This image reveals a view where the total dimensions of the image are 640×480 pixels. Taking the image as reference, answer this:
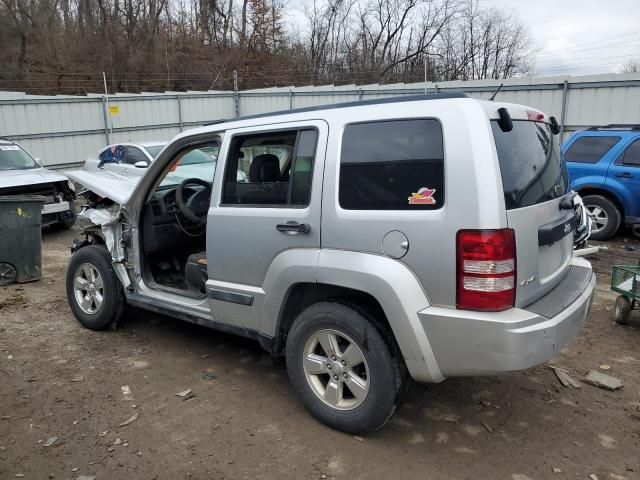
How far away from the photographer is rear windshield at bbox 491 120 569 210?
8.76 ft

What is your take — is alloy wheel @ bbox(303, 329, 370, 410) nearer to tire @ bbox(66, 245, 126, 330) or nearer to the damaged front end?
the damaged front end

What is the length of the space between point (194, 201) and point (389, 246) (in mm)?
2596

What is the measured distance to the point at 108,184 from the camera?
4.79m

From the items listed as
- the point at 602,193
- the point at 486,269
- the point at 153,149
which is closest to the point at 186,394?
the point at 486,269

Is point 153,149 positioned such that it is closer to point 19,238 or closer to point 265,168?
point 19,238

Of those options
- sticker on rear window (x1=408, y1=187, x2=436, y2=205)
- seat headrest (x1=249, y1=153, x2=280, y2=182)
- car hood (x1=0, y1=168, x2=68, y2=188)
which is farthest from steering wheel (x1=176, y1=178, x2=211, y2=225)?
car hood (x1=0, y1=168, x2=68, y2=188)

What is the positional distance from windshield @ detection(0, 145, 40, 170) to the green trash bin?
3.33 meters

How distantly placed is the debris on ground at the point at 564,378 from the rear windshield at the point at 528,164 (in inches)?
55.6

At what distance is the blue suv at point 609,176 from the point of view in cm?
816

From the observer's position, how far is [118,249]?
177 inches

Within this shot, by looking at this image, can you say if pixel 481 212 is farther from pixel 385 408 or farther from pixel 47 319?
pixel 47 319

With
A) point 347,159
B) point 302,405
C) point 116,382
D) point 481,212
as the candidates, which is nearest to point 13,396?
point 116,382

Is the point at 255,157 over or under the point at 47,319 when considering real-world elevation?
over

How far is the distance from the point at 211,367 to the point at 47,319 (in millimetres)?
2222
